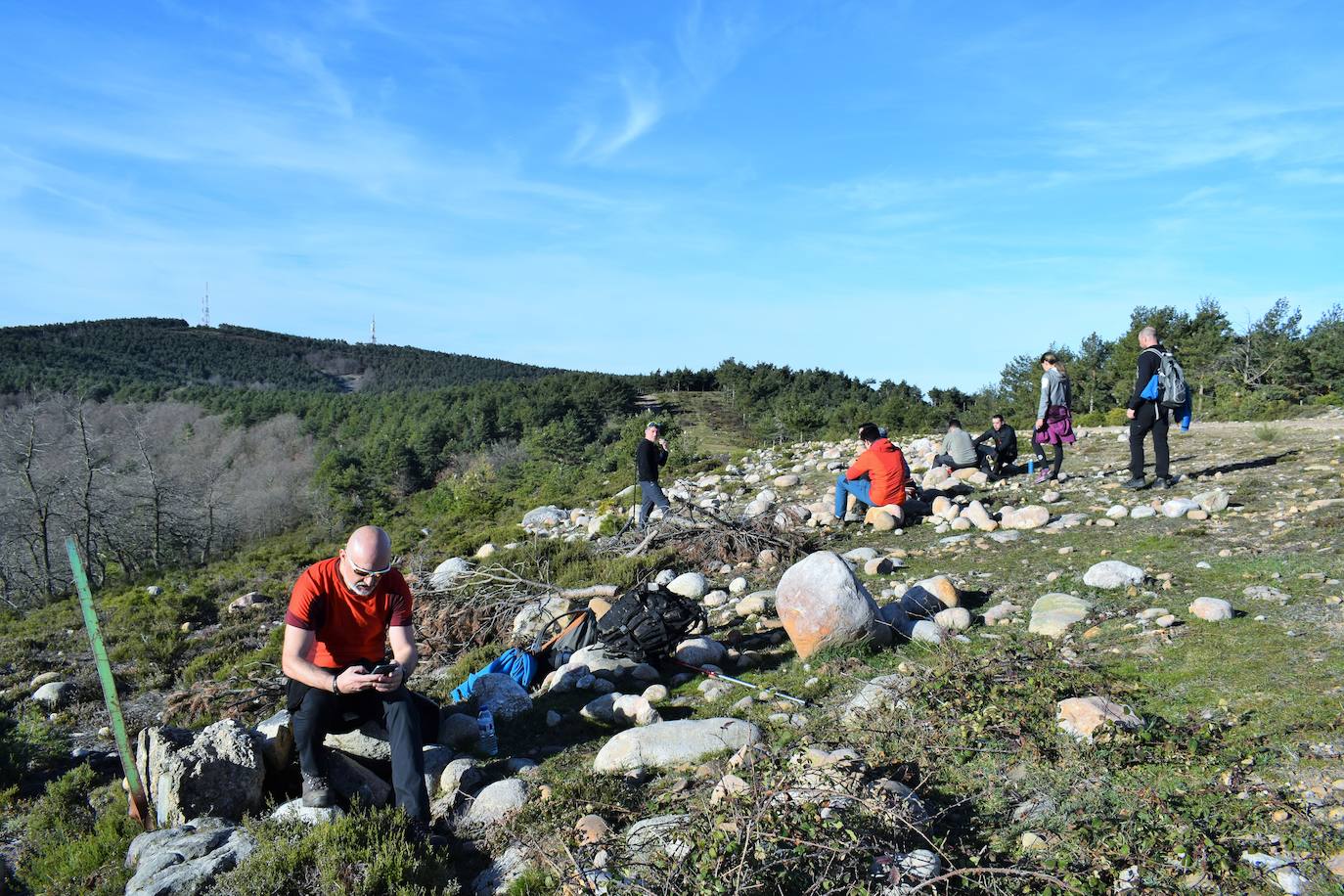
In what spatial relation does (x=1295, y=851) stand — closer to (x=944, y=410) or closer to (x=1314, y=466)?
(x=1314, y=466)

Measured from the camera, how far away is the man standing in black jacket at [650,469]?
10352 millimetres

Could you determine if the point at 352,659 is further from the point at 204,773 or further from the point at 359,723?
the point at 204,773

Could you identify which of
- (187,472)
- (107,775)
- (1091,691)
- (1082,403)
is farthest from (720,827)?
(187,472)

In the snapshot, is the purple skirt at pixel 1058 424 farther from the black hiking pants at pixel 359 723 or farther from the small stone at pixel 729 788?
the black hiking pants at pixel 359 723

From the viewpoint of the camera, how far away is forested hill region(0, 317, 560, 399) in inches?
3319

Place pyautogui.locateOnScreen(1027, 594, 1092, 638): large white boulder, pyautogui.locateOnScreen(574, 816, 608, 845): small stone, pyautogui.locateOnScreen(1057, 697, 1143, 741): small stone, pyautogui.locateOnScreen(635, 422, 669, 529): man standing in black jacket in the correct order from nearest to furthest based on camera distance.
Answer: pyautogui.locateOnScreen(574, 816, 608, 845): small stone < pyautogui.locateOnScreen(1057, 697, 1143, 741): small stone < pyautogui.locateOnScreen(1027, 594, 1092, 638): large white boulder < pyautogui.locateOnScreen(635, 422, 669, 529): man standing in black jacket

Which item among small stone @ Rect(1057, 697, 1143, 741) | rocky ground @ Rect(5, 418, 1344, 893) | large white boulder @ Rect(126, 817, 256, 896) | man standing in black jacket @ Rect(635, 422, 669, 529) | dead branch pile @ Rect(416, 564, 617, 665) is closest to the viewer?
rocky ground @ Rect(5, 418, 1344, 893)

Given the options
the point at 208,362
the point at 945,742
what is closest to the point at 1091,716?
the point at 945,742

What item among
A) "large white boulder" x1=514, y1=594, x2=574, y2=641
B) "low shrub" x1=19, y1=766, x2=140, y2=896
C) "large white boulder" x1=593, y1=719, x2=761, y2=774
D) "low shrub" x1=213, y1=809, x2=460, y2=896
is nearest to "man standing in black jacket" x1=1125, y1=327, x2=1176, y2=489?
"large white boulder" x1=593, y1=719, x2=761, y2=774

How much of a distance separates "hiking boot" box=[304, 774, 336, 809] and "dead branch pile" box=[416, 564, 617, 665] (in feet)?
12.1

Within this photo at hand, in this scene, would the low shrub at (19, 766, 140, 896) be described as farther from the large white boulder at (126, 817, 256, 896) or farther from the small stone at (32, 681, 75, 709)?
the small stone at (32, 681, 75, 709)

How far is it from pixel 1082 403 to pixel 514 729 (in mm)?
38042

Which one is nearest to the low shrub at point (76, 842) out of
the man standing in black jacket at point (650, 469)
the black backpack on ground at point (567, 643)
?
the black backpack on ground at point (567, 643)

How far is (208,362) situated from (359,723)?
11825 cm
